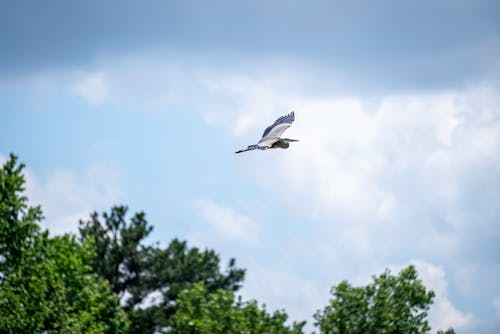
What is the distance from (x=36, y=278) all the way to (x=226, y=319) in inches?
297

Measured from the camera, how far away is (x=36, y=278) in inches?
1957

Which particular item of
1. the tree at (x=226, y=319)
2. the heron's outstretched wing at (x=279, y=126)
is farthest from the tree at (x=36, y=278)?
the heron's outstretched wing at (x=279, y=126)

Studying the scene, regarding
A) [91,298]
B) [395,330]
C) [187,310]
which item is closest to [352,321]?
[395,330]

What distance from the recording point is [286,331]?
50.1 m

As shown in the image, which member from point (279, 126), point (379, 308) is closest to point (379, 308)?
point (379, 308)

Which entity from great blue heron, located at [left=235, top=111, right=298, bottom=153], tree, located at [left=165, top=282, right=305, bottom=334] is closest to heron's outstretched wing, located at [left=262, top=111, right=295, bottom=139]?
great blue heron, located at [left=235, top=111, right=298, bottom=153]

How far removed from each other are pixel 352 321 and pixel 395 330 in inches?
70.2

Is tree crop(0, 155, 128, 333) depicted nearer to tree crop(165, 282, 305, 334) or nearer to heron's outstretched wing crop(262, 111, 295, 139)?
tree crop(165, 282, 305, 334)

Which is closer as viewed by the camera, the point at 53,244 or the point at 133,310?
the point at 53,244

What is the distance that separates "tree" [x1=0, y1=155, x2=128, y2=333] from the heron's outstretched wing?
13.6 m

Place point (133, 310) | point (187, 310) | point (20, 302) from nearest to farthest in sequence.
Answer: point (20, 302) < point (187, 310) < point (133, 310)

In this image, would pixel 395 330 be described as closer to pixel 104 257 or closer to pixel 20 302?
pixel 20 302

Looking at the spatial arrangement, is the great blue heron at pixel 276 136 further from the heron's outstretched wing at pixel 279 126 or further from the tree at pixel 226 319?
the tree at pixel 226 319

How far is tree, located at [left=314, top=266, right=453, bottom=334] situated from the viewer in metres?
50.0
